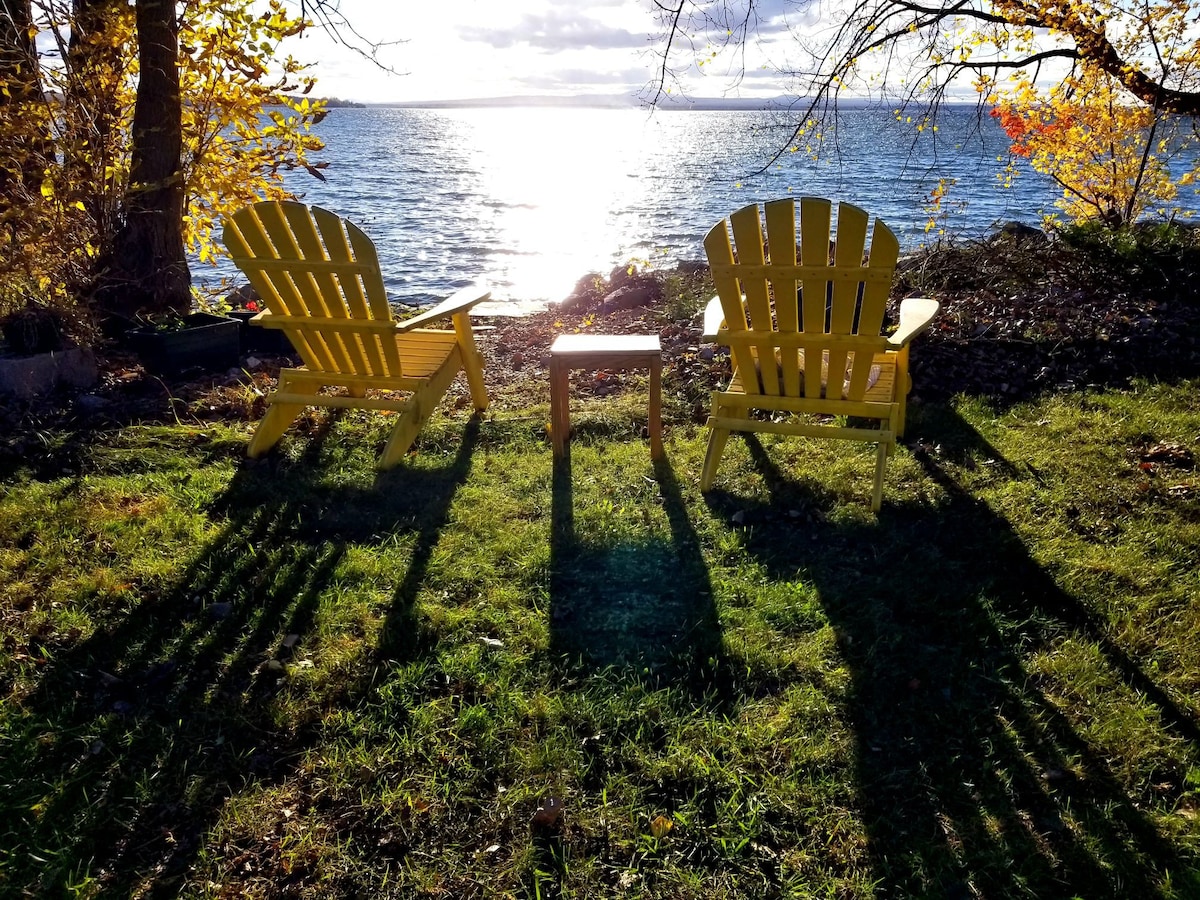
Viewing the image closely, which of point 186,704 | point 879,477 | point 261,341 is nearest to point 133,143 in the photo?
point 261,341

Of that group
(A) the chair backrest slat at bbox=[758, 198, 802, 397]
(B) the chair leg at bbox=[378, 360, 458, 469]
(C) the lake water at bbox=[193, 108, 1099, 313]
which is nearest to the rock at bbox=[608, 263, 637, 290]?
(C) the lake water at bbox=[193, 108, 1099, 313]

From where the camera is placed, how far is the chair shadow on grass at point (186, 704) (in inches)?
74.7

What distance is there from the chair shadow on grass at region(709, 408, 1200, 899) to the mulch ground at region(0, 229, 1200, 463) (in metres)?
1.72

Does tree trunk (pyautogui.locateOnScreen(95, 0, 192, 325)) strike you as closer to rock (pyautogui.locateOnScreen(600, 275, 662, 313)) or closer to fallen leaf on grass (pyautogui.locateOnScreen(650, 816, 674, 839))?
rock (pyautogui.locateOnScreen(600, 275, 662, 313))

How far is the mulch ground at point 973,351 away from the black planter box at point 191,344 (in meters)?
0.10

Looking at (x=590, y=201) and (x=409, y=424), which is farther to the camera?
(x=590, y=201)

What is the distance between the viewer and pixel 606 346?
391 cm

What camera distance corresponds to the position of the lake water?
1290 centimetres

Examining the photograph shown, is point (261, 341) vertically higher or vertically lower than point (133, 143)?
lower

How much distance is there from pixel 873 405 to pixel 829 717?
5.57ft

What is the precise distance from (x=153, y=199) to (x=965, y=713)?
5984 millimetres

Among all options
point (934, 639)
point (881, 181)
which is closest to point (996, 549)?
point (934, 639)

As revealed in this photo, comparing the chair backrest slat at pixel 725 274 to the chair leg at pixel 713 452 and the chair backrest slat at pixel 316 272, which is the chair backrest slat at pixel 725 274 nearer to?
the chair leg at pixel 713 452

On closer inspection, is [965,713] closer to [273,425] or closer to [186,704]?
[186,704]
